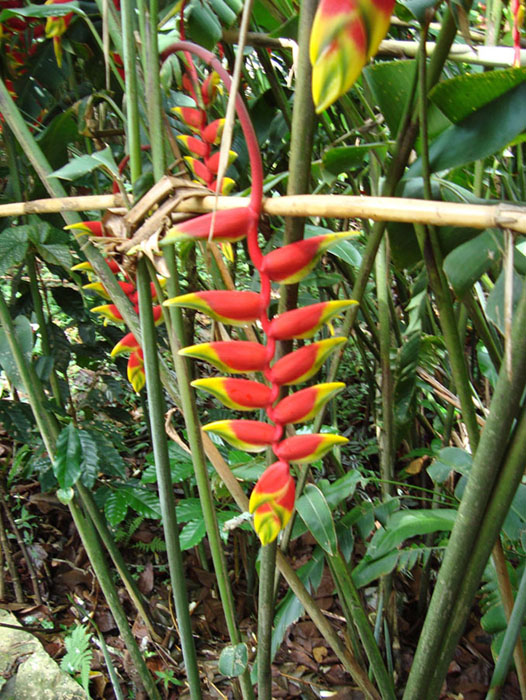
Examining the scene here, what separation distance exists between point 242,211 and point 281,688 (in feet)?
3.10

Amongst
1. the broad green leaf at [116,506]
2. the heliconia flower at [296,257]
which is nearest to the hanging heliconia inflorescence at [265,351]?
the heliconia flower at [296,257]

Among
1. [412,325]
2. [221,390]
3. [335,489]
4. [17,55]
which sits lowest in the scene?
[335,489]

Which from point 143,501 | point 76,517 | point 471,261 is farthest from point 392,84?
point 143,501

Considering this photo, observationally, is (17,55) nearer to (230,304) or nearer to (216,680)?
(230,304)

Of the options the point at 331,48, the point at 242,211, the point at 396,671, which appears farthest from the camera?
the point at 396,671

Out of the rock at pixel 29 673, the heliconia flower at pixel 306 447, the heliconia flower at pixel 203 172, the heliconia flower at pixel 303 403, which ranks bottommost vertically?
the rock at pixel 29 673

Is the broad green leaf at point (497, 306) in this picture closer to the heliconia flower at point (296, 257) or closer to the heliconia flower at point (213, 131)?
the heliconia flower at point (296, 257)

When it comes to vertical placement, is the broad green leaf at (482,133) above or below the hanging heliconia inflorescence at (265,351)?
above

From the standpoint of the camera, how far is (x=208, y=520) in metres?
0.55

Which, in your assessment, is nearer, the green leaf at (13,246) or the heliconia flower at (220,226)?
the heliconia flower at (220,226)

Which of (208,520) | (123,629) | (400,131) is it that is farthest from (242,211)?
(123,629)

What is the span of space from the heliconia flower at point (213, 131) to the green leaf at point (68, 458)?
1.50 feet

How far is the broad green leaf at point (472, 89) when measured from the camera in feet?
1.25

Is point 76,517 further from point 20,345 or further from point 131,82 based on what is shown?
point 131,82
